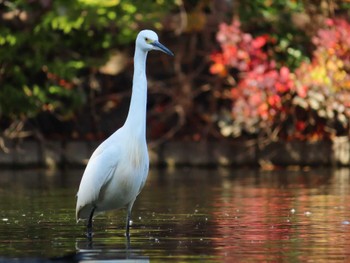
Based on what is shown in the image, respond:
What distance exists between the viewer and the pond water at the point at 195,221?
991 centimetres

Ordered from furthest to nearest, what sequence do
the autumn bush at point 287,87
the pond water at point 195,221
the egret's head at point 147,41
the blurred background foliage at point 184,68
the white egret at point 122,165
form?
the blurred background foliage at point 184,68, the autumn bush at point 287,87, the egret's head at point 147,41, the white egret at point 122,165, the pond water at point 195,221

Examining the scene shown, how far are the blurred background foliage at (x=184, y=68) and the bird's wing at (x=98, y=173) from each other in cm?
1073

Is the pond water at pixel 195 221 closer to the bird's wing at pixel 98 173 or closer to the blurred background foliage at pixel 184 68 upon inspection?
the bird's wing at pixel 98 173

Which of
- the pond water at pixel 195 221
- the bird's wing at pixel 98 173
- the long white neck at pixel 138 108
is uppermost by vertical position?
the long white neck at pixel 138 108

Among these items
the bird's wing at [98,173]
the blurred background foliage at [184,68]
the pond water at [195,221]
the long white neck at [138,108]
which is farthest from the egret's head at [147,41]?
the blurred background foliage at [184,68]

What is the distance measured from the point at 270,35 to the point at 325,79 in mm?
1909

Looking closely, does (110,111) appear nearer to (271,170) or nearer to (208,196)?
(271,170)

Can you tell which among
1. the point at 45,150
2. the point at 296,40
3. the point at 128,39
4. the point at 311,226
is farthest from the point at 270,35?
the point at 311,226

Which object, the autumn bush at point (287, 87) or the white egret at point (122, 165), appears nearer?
the white egret at point (122, 165)

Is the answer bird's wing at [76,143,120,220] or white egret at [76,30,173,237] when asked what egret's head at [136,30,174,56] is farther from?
bird's wing at [76,143,120,220]

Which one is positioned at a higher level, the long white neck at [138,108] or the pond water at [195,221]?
the long white neck at [138,108]

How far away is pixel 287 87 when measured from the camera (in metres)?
22.5

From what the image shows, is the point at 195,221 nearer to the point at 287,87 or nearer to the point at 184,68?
the point at 287,87

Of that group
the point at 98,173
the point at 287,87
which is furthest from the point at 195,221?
the point at 287,87
